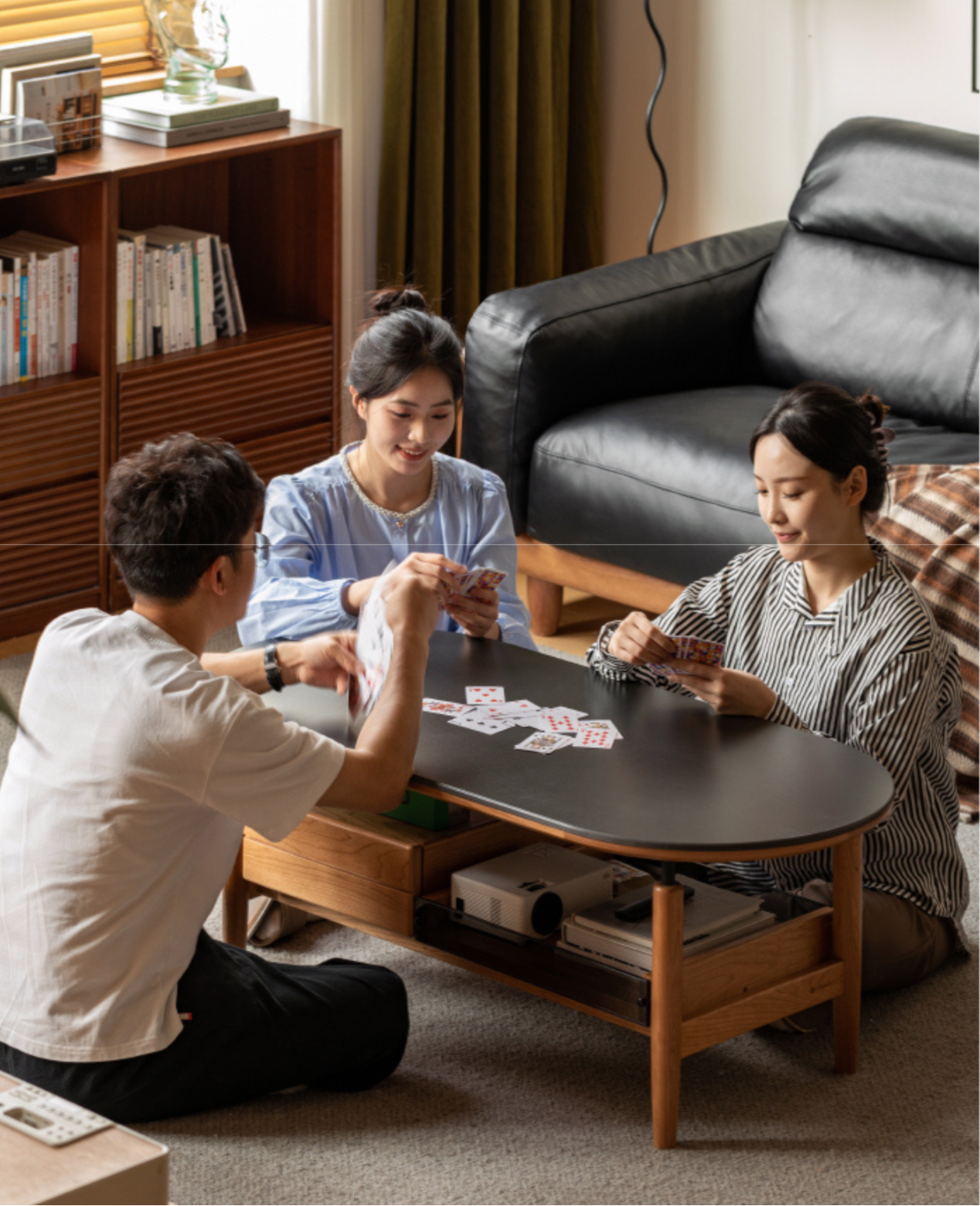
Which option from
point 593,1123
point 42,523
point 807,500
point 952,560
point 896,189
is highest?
point 896,189

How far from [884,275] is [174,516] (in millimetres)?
1967

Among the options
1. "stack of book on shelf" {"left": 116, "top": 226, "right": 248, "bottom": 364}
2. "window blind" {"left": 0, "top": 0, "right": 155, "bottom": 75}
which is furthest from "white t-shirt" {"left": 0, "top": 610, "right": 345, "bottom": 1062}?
"window blind" {"left": 0, "top": 0, "right": 155, "bottom": 75}

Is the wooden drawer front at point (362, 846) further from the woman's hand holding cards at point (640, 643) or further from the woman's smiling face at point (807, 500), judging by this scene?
the woman's smiling face at point (807, 500)

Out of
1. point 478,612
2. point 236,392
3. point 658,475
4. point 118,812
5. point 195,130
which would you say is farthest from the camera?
point 236,392

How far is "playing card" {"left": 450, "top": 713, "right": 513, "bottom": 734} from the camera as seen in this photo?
194 centimetres

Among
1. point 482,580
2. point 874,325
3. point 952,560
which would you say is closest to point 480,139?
point 874,325

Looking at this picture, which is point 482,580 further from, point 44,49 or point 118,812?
point 44,49

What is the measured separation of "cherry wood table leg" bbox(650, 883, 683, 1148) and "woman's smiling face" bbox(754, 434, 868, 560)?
525 mm

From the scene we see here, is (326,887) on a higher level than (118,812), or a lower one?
lower

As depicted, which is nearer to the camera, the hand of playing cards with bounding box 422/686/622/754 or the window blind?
the hand of playing cards with bounding box 422/686/622/754

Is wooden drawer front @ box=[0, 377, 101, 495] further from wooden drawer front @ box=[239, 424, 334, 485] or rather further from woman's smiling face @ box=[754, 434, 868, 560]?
woman's smiling face @ box=[754, 434, 868, 560]

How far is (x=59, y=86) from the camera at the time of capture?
3242 millimetres

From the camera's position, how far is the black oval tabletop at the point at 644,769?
1.71 metres

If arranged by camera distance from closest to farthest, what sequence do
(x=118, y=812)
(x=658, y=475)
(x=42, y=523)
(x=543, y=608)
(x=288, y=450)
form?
(x=118, y=812) → (x=543, y=608) → (x=658, y=475) → (x=42, y=523) → (x=288, y=450)
